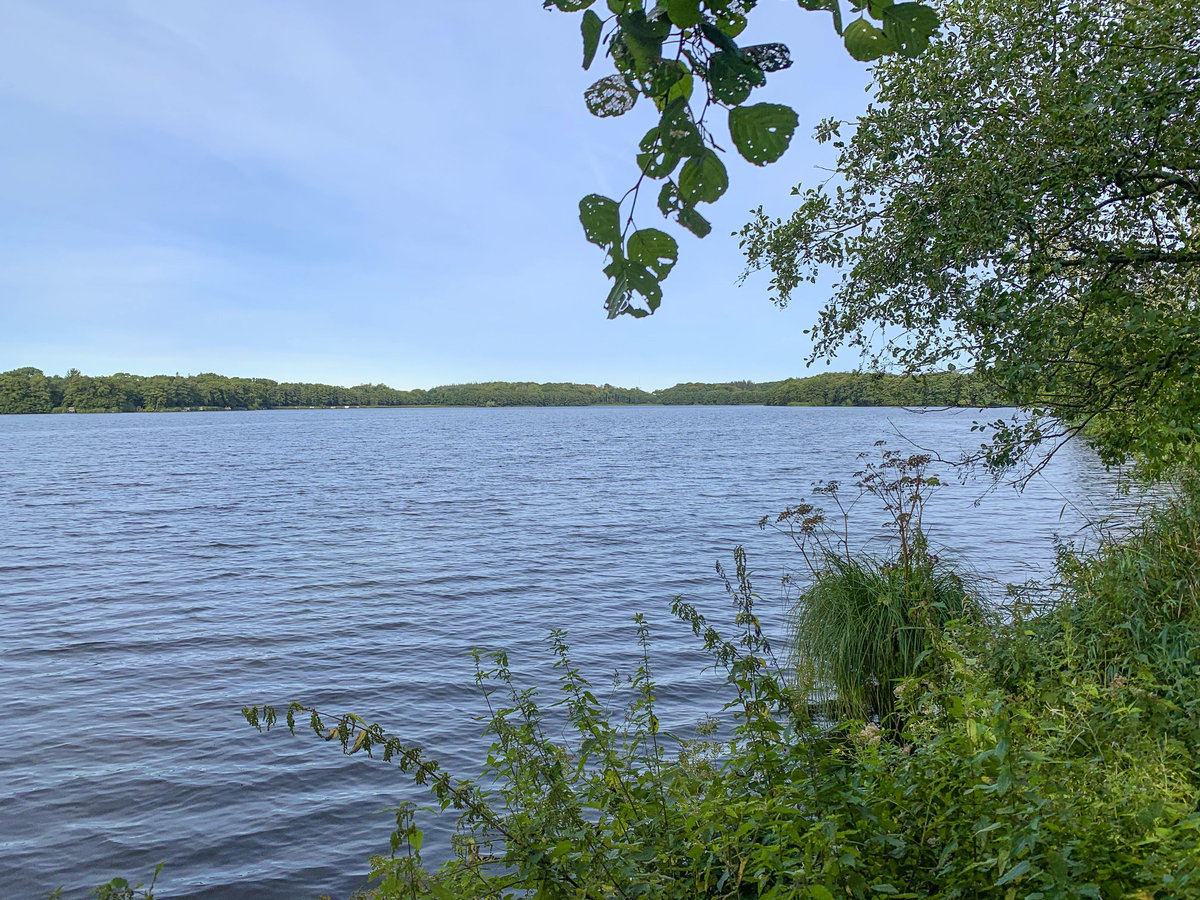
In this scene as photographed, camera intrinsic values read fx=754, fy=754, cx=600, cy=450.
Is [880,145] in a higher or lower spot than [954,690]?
higher

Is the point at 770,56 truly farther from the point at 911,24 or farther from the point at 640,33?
the point at 911,24

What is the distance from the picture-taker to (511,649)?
1184 cm

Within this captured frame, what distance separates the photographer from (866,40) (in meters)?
1.74

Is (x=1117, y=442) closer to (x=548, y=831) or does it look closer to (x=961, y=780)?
(x=961, y=780)

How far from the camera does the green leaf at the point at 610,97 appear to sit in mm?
1576

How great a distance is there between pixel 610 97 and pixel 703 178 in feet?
0.88

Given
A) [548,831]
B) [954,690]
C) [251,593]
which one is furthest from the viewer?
[251,593]

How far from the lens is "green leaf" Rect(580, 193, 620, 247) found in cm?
148

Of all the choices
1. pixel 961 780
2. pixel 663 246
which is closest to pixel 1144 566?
pixel 961 780

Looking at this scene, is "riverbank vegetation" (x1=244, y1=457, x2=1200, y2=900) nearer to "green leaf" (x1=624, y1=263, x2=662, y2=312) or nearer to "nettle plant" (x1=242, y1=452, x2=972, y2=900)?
"nettle plant" (x1=242, y1=452, x2=972, y2=900)

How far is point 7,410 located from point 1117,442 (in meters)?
206

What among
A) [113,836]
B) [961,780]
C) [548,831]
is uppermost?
[961,780]

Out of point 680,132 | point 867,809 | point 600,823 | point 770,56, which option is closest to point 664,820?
point 600,823

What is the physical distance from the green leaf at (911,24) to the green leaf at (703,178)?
1.59 feet
